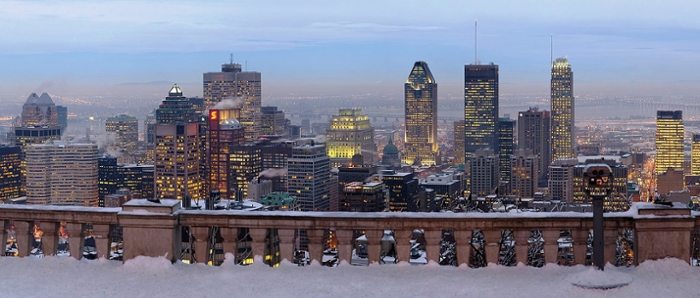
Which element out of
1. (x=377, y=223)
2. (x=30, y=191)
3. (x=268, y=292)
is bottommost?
(x=30, y=191)

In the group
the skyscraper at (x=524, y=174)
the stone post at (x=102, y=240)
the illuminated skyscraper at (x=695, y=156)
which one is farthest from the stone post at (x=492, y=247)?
the illuminated skyscraper at (x=695, y=156)

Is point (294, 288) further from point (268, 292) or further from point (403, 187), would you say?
point (403, 187)

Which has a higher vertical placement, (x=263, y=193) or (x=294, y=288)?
(x=294, y=288)

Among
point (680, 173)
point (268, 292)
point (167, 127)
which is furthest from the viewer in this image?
point (167, 127)

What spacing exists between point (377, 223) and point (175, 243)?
2.15 metres

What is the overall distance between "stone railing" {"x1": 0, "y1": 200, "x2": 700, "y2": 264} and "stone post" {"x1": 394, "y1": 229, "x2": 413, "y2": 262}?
0.4 inches

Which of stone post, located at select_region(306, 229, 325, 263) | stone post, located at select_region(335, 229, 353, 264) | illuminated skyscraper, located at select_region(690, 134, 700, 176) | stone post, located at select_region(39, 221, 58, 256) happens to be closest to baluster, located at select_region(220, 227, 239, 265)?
stone post, located at select_region(306, 229, 325, 263)

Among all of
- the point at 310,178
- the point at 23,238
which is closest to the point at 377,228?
the point at 23,238

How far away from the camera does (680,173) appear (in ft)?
570

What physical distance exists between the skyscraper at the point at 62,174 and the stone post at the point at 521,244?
13932cm

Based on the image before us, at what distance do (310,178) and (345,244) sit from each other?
14038cm

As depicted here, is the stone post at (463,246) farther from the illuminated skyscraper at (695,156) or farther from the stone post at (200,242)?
the illuminated skyscraper at (695,156)

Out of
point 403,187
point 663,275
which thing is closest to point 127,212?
point 663,275

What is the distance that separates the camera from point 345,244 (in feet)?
30.2
